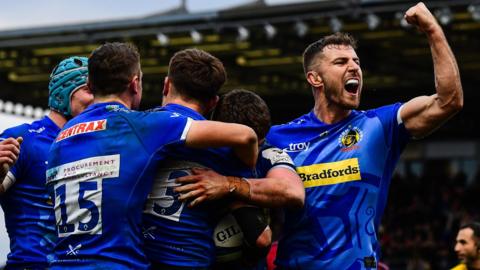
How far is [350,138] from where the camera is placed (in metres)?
6.07

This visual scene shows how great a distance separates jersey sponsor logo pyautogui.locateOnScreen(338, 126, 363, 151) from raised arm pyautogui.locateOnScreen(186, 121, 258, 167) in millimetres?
1205

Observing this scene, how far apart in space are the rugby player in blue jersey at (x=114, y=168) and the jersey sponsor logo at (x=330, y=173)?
0.96 metres

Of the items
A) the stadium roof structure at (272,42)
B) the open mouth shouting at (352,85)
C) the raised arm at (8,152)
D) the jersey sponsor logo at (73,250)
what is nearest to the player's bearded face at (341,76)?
the open mouth shouting at (352,85)

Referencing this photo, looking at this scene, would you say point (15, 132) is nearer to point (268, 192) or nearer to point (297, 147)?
point (297, 147)

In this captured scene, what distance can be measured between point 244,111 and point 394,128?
108cm

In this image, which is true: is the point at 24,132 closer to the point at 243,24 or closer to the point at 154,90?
the point at 243,24

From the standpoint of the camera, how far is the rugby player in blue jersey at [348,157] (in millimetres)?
5715

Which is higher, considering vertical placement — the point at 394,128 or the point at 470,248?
the point at 394,128

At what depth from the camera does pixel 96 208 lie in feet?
16.2

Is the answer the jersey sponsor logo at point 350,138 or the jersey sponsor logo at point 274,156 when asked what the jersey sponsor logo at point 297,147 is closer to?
the jersey sponsor logo at point 350,138

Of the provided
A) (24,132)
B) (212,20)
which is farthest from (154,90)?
(24,132)

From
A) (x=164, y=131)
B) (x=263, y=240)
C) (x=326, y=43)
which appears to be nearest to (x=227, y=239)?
(x=263, y=240)

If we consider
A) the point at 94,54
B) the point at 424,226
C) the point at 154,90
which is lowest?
the point at 424,226

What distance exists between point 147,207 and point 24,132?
1.37 meters
